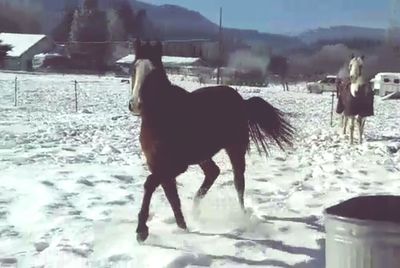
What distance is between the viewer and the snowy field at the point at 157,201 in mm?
4359

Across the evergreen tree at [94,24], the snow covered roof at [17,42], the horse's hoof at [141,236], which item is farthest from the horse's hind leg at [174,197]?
the snow covered roof at [17,42]

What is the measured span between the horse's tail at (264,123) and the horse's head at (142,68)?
1393mm

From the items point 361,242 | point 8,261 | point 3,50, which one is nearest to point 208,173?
point 8,261

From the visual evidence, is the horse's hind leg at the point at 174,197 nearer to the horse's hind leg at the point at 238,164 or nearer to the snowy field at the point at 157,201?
the snowy field at the point at 157,201

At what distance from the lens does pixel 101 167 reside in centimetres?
793

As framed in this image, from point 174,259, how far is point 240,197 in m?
1.56

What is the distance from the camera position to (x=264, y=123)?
19.0ft

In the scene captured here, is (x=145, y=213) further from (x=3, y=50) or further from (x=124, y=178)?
(x=3, y=50)

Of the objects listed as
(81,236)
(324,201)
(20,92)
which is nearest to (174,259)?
(81,236)

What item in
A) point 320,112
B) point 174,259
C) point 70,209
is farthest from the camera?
point 320,112

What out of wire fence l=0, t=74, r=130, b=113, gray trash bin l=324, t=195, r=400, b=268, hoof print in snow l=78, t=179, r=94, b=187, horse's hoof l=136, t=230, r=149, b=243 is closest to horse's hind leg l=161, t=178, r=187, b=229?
horse's hoof l=136, t=230, r=149, b=243

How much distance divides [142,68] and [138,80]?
9cm

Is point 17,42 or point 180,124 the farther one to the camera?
point 17,42

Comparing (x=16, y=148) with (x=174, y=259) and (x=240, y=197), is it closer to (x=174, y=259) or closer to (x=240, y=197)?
(x=240, y=197)
